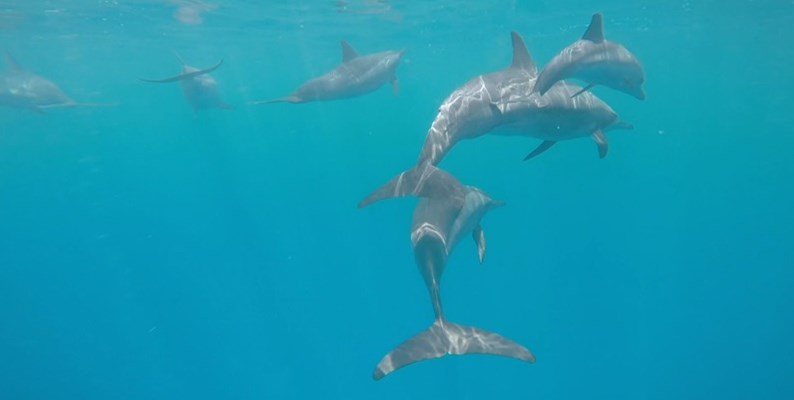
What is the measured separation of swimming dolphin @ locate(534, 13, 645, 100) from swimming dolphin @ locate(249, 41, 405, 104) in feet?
20.4

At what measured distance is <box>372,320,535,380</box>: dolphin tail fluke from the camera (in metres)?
6.60

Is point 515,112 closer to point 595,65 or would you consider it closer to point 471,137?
point 471,137

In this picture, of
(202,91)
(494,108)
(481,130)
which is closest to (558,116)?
(494,108)

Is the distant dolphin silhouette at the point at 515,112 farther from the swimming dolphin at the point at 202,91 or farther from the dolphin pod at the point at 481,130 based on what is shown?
the swimming dolphin at the point at 202,91

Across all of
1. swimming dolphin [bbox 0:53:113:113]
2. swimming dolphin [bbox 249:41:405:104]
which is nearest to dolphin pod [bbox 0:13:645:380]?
swimming dolphin [bbox 249:41:405:104]

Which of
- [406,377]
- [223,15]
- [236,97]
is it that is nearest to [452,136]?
[406,377]

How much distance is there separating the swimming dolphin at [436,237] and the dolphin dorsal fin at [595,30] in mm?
3152

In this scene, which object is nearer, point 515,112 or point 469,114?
point 469,114

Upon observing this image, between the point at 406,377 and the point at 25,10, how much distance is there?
20.5 meters

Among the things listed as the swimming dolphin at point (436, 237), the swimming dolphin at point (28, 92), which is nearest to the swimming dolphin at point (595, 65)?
the swimming dolphin at point (436, 237)

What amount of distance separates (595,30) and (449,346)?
516 cm

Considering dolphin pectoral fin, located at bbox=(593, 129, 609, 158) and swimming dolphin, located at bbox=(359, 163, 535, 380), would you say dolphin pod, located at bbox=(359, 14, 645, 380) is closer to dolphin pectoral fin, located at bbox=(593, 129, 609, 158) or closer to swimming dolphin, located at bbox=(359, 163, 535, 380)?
swimming dolphin, located at bbox=(359, 163, 535, 380)

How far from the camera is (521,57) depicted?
8.54 meters

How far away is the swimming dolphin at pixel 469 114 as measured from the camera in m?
7.40
